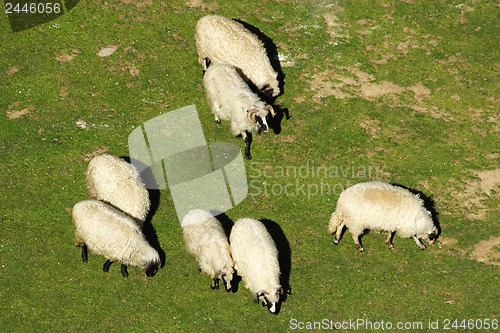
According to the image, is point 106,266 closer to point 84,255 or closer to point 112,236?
point 84,255

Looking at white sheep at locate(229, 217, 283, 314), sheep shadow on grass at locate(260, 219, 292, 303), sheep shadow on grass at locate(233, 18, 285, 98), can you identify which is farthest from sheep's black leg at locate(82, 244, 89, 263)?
sheep shadow on grass at locate(233, 18, 285, 98)

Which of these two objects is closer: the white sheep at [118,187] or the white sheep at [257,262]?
the white sheep at [257,262]

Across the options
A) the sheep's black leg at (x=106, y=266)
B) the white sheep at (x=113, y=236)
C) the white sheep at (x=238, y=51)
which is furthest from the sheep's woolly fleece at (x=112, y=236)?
the white sheep at (x=238, y=51)

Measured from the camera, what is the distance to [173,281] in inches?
563

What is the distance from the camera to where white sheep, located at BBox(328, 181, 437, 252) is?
47.4ft

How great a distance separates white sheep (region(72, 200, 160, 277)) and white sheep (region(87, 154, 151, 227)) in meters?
0.55

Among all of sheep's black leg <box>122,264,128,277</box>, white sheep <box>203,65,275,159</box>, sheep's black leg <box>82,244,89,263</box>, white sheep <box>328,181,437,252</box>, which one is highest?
white sheep <box>203,65,275,159</box>

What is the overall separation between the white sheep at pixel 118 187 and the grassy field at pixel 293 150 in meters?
1.01

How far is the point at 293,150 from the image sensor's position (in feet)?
58.3

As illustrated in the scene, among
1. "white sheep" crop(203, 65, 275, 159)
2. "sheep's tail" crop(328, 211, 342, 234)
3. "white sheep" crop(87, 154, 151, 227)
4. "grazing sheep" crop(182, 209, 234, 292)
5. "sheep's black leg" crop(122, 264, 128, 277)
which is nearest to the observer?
"grazing sheep" crop(182, 209, 234, 292)

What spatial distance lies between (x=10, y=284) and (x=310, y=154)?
11179 millimetres

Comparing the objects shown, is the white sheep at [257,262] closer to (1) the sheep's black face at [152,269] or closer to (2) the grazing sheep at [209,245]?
(2) the grazing sheep at [209,245]

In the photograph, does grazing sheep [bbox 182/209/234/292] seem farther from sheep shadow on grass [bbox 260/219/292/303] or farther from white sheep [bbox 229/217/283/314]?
sheep shadow on grass [bbox 260/219/292/303]

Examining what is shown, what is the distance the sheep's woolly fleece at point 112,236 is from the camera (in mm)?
13758
